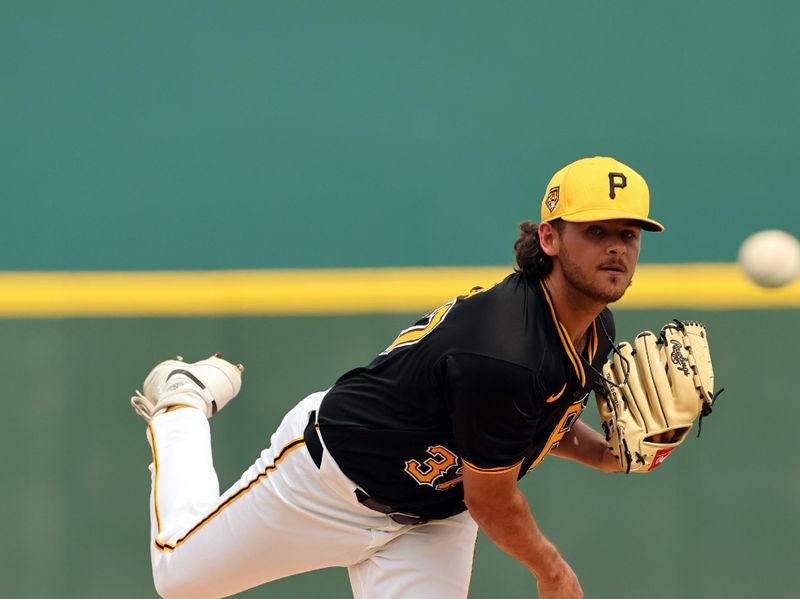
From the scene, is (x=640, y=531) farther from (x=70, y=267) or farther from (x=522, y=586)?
(x=70, y=267)

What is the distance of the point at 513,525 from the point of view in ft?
9.87

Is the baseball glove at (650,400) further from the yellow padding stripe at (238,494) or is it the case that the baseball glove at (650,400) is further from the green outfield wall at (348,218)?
the green outfield wall at (348,218)

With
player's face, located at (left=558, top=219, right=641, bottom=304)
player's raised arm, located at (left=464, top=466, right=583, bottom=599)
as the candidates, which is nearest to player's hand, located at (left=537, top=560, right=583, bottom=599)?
player's raised arm, located at (left=464, top=466, right=583, bottom=599)

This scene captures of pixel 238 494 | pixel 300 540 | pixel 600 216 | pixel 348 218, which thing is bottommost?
pixel 300 540

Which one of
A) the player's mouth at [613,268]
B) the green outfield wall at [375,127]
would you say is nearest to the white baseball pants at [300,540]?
the player's mouth at [613,268]

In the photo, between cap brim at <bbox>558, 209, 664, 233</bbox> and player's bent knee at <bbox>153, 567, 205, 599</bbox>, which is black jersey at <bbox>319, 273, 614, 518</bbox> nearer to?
cap brim at <bbox>558, 209, 664, 233</bbox>

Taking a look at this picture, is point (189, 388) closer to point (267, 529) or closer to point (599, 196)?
point (267, 529)

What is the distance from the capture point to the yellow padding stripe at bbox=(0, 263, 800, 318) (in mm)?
4617

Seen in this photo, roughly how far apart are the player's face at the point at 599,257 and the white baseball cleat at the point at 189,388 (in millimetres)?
1447

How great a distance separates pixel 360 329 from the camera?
4.67m

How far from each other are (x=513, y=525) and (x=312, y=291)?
1.91 metres

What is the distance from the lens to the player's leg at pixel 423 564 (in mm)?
3275

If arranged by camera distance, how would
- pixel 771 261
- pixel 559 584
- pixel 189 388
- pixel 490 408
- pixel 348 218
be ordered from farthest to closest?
1. pixel 348 218
2. pixel 771 261
3. pixel 189 388
4. pixel 559 584
5. pixel 490 408

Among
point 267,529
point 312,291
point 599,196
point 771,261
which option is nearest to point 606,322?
point 599,196
